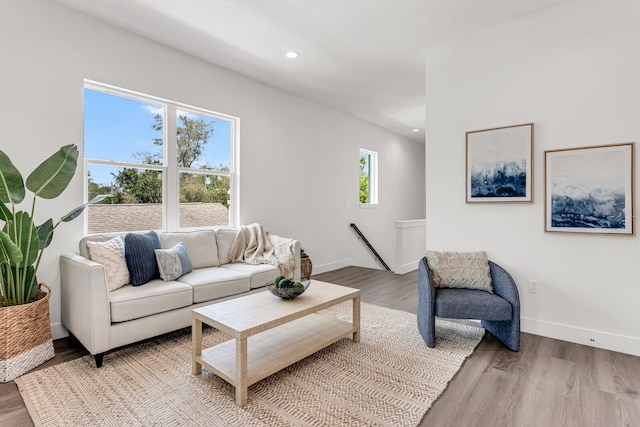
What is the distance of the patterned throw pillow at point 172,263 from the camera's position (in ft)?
9.55

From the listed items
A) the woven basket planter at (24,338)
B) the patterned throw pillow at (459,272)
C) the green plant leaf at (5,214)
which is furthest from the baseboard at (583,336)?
the green plant leaf at (5,214)

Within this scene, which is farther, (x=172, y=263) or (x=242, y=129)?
(x=242, y=129)

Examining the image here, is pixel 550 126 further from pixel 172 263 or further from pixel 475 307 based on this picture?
pixel 172 263

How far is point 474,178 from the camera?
3.19 meters

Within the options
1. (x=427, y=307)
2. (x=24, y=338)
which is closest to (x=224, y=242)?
(x=24, y=338)

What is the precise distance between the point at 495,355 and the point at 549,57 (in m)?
2.57

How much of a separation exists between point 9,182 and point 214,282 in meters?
1.61

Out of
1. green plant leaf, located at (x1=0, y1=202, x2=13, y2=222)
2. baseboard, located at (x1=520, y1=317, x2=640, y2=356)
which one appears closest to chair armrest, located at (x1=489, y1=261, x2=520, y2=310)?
baseboard, located at (x1=520, y1=317, x2=640, y2=356)

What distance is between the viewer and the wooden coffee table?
1.91m

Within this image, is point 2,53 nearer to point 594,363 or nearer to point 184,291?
point 184,291

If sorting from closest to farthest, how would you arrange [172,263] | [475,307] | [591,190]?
[475,307], [591,190], [172,263]

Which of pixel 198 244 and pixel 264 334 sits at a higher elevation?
pixel 198 244

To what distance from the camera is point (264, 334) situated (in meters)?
2.54

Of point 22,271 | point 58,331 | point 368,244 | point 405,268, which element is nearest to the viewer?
point 22,271
